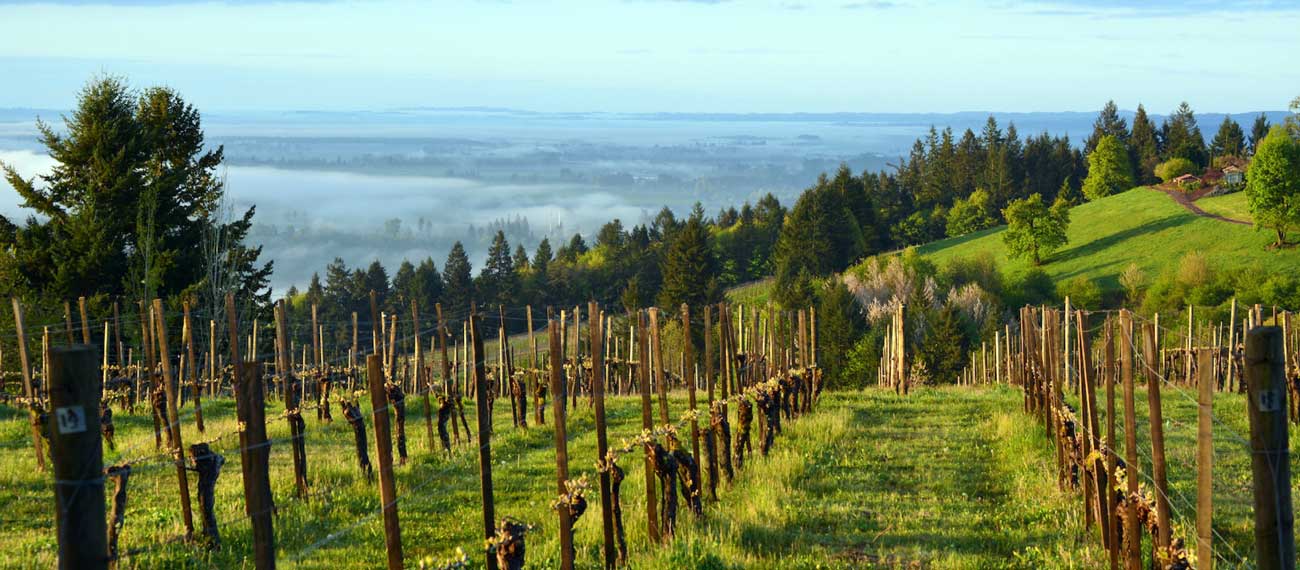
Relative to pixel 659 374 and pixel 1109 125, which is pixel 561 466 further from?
pixel 1109 125

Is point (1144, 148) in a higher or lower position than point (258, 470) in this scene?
higher

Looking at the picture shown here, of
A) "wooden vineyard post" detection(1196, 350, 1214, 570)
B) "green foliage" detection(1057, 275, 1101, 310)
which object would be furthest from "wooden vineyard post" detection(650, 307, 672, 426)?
"green foliage" detection(1057, 275, 1101, 310)

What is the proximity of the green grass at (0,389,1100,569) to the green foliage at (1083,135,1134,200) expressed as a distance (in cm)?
10427

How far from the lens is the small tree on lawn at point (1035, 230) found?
85.8 metres

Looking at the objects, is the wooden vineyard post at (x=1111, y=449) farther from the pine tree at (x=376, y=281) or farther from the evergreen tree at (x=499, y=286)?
the pine tree at (x=376, y=281)

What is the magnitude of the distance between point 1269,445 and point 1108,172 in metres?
118

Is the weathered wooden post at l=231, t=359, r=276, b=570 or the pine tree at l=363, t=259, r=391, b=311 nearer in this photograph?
the weathered wooden post at l=231, t=359, r=276, b=570

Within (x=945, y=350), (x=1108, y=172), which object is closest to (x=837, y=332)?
(x=945, y=350)

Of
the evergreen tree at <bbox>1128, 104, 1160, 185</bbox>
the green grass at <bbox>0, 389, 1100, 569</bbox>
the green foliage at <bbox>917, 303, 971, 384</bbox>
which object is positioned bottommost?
the green foliage at <bbox>917, 303, 971, 384</bbox>

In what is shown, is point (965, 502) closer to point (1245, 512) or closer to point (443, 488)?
point (1245, 512)

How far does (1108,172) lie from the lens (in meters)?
115

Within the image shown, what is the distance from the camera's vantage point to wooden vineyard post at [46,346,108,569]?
4.79 metres

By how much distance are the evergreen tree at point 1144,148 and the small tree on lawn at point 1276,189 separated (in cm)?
3614

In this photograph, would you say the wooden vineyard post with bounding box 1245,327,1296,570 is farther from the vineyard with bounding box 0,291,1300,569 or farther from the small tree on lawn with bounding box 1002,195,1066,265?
the small tree on lawn with bounding box 1002,195,1066,265
